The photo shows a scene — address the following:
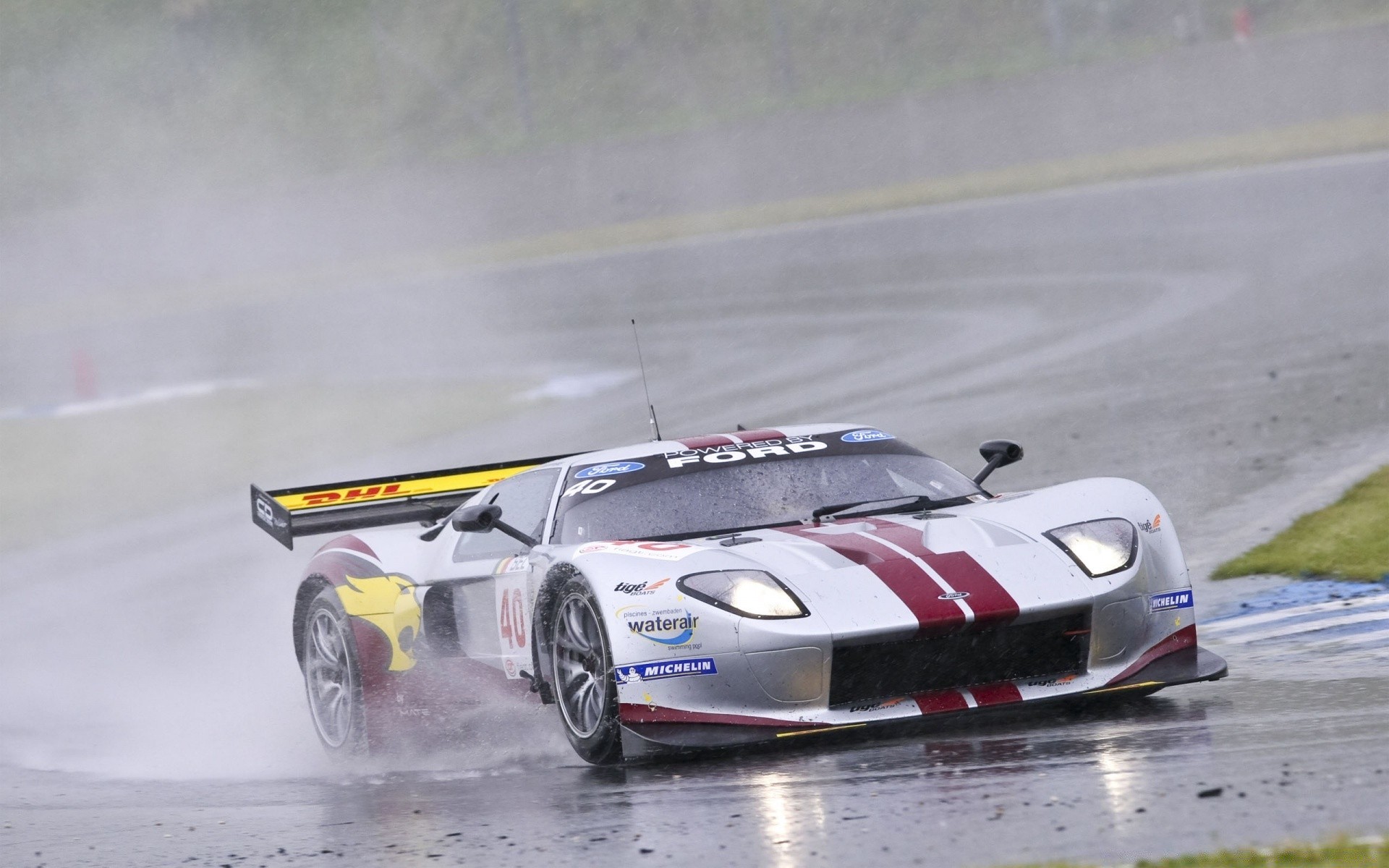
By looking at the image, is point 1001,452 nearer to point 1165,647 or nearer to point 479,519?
point 1165,647

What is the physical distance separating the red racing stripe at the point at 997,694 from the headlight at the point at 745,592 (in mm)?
Result: 554

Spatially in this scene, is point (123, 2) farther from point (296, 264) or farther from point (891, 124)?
point (891, 124)

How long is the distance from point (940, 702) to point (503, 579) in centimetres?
180

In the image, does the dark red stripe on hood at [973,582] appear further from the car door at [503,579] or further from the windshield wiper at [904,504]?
the car door at [503,579]

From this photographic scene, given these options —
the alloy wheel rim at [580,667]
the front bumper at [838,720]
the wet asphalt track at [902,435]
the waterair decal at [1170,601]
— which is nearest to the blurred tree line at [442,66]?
the wet asphalt track at [902,435]

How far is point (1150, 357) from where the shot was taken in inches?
581

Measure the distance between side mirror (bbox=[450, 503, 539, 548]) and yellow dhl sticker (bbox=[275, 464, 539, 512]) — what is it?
1.55 m

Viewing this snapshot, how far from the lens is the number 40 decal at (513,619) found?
627cm

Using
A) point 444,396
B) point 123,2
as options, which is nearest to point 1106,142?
point 444,396

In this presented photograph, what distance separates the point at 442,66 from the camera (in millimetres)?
42812

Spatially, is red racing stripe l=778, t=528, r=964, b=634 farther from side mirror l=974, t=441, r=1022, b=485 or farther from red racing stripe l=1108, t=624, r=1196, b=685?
side mirror l=974, t=441, r=1022, b=485

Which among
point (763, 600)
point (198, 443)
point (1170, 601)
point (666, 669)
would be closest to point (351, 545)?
point (666, 669)

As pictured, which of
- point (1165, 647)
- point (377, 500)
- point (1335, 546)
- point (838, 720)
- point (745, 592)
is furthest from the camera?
point (1335, 546)

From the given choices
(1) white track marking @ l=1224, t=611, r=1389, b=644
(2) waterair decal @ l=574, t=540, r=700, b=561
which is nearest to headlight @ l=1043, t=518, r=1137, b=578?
(2) waterair decal @ l=574, t=540, r=700, b=561
